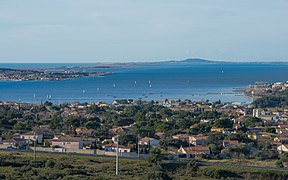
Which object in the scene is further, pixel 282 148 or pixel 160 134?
pixel 160 134

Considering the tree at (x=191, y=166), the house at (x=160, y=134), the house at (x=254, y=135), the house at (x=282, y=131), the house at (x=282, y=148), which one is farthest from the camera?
the house at (x=282, y=131)

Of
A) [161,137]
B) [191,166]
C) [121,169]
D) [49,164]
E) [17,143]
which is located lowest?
[161,137]

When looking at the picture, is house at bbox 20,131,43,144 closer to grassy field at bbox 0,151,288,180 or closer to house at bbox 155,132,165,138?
grassy field at bbox 0,151,288,180

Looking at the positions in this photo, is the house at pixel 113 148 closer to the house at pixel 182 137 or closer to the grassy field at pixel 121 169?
the grassy field at pixel 121 169

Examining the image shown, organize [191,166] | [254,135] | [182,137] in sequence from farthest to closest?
1. [254,135]
2. [182,137]
3. [191,166]

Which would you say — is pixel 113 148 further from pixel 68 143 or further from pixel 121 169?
pixel 121 169

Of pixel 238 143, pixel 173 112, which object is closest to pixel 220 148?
pixel 238 143

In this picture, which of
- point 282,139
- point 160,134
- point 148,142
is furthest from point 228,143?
point 160,134

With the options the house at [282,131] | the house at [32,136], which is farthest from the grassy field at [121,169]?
the house at [282,131]

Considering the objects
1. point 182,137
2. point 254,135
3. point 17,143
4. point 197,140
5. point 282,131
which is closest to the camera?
point 17,143
